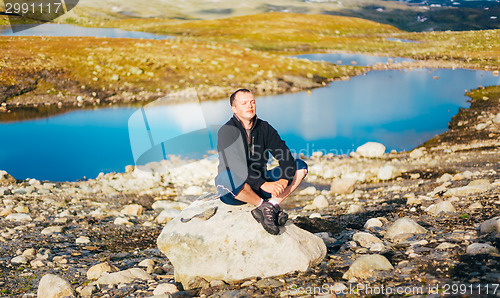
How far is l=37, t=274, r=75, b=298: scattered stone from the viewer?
8.17 meters

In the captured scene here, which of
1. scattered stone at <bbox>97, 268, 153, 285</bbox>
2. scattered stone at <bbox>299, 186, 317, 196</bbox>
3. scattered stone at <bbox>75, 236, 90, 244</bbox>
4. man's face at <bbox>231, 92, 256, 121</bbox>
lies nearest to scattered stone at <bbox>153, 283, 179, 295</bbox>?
scattered stone at <bbox>97, 268, 153, 285</bbox>

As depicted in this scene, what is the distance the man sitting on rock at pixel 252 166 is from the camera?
819cm

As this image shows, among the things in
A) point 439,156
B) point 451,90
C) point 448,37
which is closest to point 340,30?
point 448,37

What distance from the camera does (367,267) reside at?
25.1 ft

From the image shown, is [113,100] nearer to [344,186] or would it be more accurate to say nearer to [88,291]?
[344,186]

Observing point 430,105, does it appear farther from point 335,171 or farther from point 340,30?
point 340,30

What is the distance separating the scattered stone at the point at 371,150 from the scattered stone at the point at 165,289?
726 inches

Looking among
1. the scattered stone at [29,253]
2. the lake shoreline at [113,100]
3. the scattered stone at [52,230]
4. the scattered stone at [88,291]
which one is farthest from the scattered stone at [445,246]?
the lake shoreline at [113,100]

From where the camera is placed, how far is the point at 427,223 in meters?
10.5

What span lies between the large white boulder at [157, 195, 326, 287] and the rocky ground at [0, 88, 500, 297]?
209 mm

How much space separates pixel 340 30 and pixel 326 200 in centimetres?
12036

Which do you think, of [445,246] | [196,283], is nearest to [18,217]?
[196,283]

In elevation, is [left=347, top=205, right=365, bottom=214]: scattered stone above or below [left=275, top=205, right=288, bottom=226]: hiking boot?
below

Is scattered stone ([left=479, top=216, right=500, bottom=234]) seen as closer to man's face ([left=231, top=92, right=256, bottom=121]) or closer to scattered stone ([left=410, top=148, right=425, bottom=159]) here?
man's face ([left=231, top=92, right=256, bottom=121])
